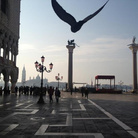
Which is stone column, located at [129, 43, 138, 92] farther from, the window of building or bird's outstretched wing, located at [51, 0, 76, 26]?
bird's outstretched wing, located at [51, 0, 76, 26]

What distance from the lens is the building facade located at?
1422 inches

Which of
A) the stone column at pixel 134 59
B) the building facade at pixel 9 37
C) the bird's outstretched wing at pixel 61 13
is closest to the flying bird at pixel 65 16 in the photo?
the bird's outstretched wing at pixel 61 13

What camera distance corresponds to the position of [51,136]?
6957mm

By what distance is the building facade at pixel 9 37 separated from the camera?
3612 centimetres

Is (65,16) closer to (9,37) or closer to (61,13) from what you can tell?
(61,13)

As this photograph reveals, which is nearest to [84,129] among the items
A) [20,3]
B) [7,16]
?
[7,16]

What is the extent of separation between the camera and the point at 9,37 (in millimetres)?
39188

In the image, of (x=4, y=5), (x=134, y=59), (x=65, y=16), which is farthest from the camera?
(x=134, y=59)

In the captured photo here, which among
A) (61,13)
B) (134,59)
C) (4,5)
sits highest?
(4,5)

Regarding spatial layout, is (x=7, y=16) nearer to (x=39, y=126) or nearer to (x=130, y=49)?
(x=39, y=126)

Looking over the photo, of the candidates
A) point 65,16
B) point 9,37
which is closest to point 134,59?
point 9,37

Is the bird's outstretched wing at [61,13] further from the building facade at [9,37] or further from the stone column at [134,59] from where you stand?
the stone column at [134,59]

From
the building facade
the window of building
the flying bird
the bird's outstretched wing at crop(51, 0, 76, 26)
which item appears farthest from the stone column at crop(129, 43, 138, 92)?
the bird's outstretched wing at crop(51, 0, 76, 26)

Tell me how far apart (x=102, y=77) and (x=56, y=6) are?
139 ft
